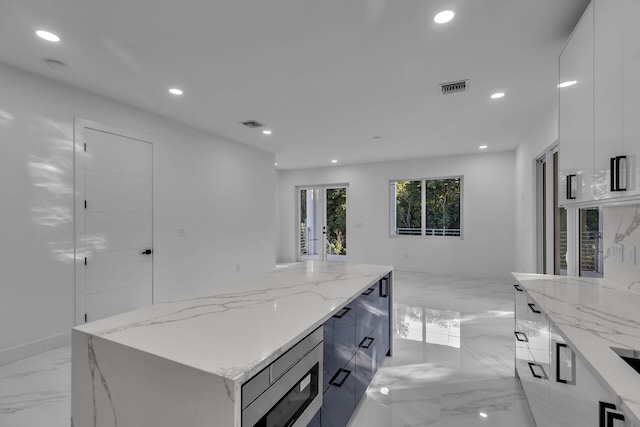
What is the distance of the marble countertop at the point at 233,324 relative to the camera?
92 centimetres

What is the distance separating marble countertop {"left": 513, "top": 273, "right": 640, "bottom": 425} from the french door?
5.77 metres

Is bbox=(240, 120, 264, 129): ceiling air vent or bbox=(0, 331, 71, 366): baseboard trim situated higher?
bbox=(240, 120, 264, 129): ceiling air vent

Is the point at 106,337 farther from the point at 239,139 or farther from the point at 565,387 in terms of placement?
the point at 239,139

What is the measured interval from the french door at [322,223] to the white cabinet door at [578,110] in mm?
5709

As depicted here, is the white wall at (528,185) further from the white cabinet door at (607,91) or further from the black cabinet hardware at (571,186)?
the white cabinet door at (607,91)

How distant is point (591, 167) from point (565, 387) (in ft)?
3.68

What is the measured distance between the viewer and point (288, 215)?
841 cm

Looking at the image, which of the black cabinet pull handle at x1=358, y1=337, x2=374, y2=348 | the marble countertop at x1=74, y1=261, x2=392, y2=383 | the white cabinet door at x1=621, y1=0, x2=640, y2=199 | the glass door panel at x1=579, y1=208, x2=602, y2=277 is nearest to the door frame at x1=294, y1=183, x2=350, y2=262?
the glass door panel at x1=579, y1=208, x2=602, y2=277

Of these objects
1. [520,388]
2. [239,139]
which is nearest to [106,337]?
[520,388]

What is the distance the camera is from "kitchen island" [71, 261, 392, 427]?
85 cm

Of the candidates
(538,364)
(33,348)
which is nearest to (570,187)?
(538,364)

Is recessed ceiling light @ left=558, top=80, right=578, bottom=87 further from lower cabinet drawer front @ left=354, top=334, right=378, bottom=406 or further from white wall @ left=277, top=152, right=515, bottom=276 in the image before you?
white wall @ left=277, top=152, right=515, bottom=276

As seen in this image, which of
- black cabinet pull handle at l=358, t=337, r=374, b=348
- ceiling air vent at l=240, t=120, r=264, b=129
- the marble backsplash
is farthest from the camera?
ceiling air vent at l=240, t=120, r=264, b=129

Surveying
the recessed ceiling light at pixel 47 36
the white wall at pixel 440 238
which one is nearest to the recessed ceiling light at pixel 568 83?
the recessed ceiling light at pixel 47 36
